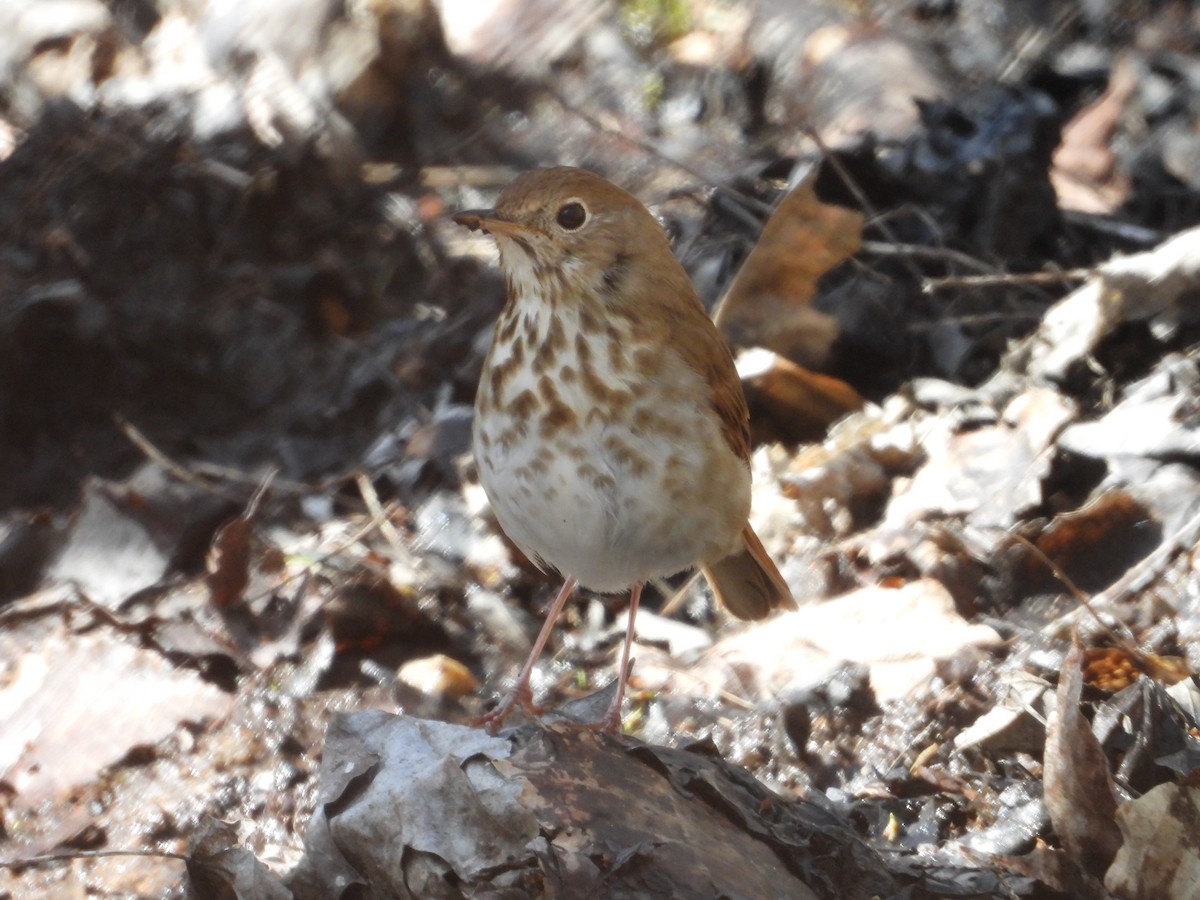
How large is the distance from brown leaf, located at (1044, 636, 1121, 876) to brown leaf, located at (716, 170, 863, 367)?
6.24 ft

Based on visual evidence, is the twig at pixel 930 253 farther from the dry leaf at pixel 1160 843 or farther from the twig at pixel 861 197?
the dry leaf at pixel 1160 843

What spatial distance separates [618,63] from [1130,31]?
198 centimetres

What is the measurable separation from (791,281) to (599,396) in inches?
→ 64.0

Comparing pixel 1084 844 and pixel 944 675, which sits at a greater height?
pixel 1084 844

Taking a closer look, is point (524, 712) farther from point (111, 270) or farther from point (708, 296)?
point (111, 270)

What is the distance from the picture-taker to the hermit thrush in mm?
2824

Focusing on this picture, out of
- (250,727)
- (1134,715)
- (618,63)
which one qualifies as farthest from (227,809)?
(618,63)

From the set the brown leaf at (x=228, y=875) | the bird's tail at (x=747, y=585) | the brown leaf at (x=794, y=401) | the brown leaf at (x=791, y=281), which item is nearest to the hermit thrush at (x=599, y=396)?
Result: the bird's tail at (x=747, y=585)

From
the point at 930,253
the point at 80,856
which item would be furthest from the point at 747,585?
the point at 80,856

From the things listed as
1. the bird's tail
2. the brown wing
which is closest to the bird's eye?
the brown wing

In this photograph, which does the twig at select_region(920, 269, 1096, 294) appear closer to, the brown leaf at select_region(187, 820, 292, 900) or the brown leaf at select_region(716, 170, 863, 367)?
the brown leaf at select_region(716, 170, 863, 367)

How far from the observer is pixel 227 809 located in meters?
3.06

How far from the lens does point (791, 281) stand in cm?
428

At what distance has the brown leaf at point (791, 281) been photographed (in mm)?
4223
